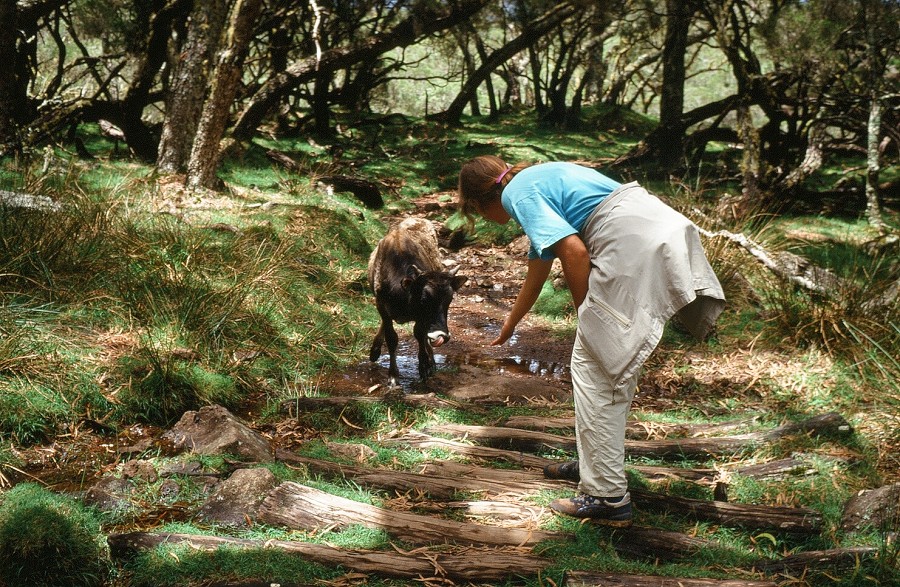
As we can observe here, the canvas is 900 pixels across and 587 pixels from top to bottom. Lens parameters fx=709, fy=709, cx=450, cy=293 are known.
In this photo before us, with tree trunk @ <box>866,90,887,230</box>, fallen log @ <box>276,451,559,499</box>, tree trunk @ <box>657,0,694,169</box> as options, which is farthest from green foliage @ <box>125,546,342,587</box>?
tree trunk @ <box>657,0,694,169</box>

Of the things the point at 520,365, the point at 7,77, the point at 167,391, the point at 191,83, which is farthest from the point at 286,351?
the point at 7,77

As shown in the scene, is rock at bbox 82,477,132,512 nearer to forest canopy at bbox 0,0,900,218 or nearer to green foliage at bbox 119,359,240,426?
green foliage at bbox 119,359,240,426

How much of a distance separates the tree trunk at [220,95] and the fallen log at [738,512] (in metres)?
8.56

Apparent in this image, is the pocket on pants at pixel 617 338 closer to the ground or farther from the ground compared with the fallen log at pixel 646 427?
farther from the ground

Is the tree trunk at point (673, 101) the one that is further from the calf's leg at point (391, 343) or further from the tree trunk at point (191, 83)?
the calf's leg at point (391, 343)

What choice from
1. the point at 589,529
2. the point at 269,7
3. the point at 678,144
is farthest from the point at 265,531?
the point at 269,7

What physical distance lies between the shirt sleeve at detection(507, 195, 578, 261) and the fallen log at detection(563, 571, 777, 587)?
154 cm

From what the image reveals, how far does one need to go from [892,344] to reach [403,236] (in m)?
4.70

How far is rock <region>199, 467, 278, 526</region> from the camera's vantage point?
3912 millimetres

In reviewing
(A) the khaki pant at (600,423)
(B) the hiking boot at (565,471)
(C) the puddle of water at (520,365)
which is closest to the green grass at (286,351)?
(A) the khaki pant at (600,423)

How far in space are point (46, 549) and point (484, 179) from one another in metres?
2.90

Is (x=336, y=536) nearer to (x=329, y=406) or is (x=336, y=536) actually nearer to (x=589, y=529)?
(x=589, y=529)

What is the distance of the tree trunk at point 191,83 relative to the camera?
10.8 meters

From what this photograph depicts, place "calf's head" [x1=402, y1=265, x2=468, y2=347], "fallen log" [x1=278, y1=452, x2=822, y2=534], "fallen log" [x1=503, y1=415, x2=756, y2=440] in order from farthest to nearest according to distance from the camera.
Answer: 1. "calf's head" [x1=402, y1=265, x2=468, y2=347]
2. "fallen log" [x1=503, y1=415, x2=756, y2=440]
3. "fallen log" [x1=278, y1=452, x2=822, y2=534]
